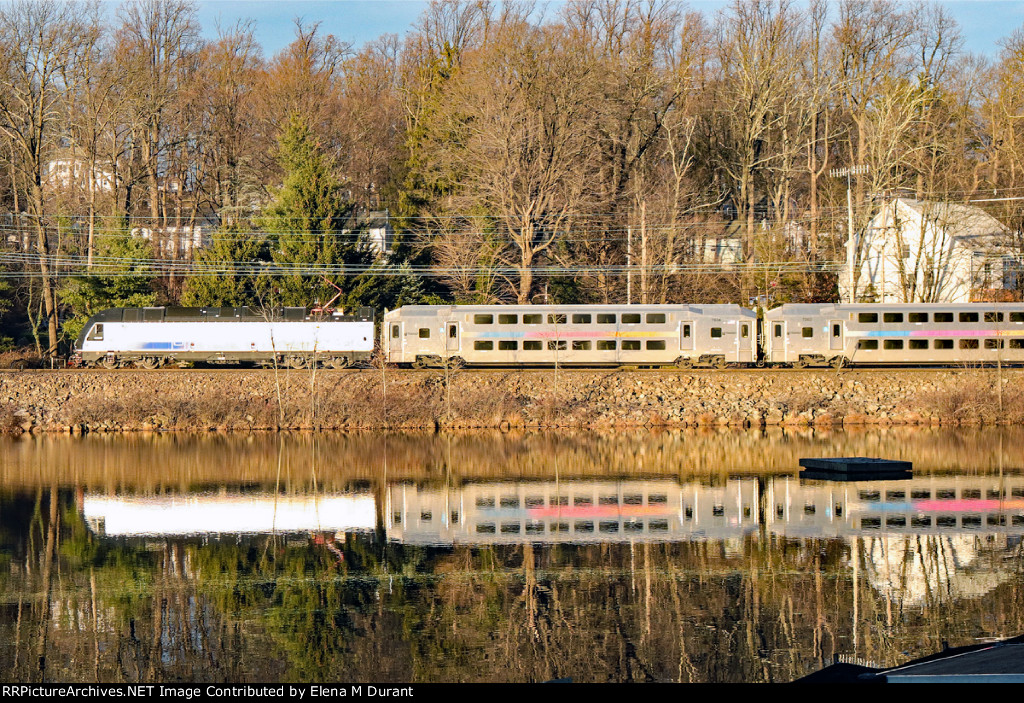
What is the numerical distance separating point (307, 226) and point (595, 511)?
3990 cm

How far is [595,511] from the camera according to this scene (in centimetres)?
2756

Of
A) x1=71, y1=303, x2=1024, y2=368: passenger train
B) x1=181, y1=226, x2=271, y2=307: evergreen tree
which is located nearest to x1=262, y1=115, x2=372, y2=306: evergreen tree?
x1=181, y1=226, x2=271, y2=307: evergreen tree

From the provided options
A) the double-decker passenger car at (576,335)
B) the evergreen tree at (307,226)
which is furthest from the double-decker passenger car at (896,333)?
the evergreen tree at (307,226)

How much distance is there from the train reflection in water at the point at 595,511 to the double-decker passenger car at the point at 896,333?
19.4 m

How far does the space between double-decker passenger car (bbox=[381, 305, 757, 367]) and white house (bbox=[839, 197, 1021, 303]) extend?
15.3 m

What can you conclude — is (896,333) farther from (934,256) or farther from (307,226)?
(307,226)

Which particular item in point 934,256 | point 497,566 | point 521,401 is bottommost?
point 497,566

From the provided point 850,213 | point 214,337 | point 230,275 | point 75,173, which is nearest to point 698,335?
point 850,213

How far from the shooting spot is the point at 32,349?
6269 cm

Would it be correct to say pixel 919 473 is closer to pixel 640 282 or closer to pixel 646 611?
pixel 646 611

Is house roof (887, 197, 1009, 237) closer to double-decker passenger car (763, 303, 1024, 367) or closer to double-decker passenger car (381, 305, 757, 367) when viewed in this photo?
double-decker passenger car (763, 303, 1024, 367)

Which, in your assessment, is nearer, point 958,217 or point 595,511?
point 595,511

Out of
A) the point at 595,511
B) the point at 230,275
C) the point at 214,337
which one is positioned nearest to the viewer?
the point at 595,511

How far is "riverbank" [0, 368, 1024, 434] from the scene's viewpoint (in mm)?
47312
